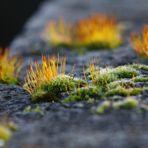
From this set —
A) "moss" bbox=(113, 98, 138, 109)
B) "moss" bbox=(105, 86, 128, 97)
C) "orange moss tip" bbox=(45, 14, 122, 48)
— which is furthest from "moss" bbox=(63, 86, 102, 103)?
"orange moss tip" bbox=(45, 14, 122, 48)

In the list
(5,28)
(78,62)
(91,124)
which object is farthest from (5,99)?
(5,28)

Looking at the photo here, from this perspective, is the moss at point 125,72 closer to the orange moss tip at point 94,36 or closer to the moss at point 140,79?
the moss at point 140,79

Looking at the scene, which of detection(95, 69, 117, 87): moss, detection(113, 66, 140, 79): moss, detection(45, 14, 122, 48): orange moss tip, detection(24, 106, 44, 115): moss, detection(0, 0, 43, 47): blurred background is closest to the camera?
detection(24, 106, 44, 115): moss

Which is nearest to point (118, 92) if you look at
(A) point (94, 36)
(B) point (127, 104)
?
(B) point (127, 104)

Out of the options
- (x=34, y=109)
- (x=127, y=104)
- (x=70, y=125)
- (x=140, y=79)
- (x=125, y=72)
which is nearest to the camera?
(x=70, y=125)

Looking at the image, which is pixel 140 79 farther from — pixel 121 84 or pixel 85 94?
pixel 85 94

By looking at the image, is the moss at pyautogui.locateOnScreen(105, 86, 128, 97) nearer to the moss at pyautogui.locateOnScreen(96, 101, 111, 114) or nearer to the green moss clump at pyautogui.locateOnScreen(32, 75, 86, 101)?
the moss at pyautogui.locateOnScreen(96, 101, 111, 114)
